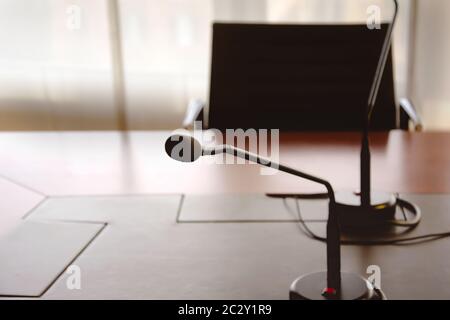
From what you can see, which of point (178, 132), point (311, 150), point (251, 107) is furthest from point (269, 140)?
point (178, 132)

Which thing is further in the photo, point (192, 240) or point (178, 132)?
point (192, 240)

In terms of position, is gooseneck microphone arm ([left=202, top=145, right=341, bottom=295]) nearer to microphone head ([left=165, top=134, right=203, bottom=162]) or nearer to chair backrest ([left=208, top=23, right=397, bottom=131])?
microphone head ([left=165, top=134, right=203, bottom=162])

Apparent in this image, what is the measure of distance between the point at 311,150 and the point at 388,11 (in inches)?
71.8

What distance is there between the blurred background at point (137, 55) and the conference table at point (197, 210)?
1413mm

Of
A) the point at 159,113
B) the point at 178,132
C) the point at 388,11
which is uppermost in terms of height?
the point at 388,11

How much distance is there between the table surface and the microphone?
0.46 meters

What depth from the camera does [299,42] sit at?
1930 millimetres

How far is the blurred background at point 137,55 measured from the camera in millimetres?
3002

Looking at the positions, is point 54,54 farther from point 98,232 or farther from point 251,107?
point 98,232

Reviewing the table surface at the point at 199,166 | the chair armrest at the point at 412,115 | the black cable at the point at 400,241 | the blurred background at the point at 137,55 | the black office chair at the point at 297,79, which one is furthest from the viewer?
the blurred background at the point at 137,55

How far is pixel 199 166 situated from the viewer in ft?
4.58

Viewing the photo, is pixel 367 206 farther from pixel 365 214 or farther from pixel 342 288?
pixel 342 288

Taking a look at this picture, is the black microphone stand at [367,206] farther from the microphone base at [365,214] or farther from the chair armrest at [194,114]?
the chair armrest at [194,114]

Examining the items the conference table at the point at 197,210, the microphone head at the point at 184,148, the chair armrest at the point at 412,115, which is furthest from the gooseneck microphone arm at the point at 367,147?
the chair armrest at the point at 412,115
